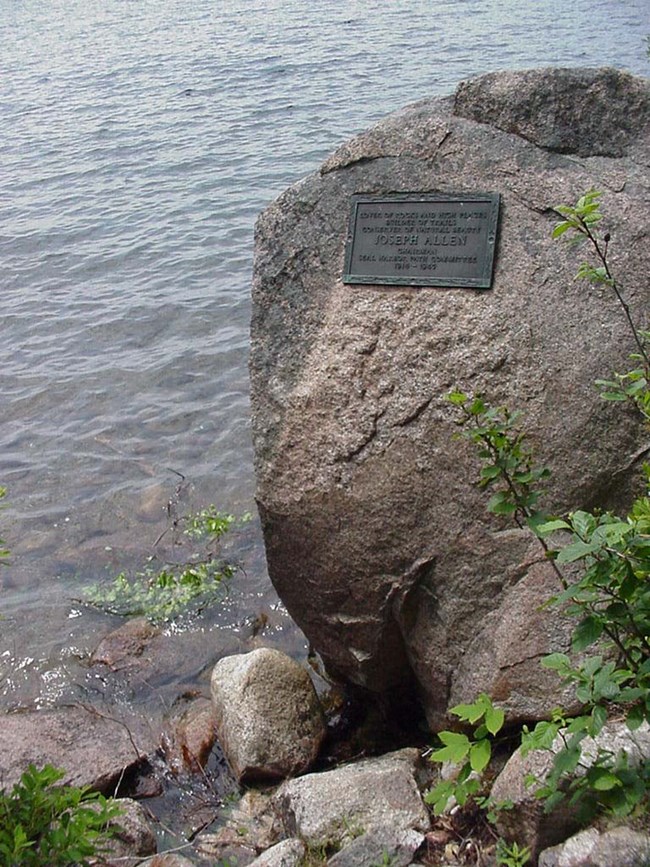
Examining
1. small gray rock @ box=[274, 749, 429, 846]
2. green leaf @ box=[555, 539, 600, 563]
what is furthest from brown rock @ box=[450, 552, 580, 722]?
green leaf @ box=[555, 539, 600, 563]

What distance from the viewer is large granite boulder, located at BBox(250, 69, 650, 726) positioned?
316cm

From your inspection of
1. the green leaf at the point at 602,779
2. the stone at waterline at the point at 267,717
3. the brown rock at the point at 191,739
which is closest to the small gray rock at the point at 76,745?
the brown rock at the point at 191,739

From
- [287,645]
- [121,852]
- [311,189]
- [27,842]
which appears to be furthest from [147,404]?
[27,842]

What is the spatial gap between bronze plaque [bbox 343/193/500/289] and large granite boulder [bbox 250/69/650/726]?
0.15 feet

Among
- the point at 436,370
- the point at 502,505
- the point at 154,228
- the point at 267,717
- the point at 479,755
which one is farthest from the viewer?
the point at 154,228

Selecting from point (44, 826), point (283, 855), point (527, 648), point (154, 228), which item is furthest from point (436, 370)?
point (154, 228)

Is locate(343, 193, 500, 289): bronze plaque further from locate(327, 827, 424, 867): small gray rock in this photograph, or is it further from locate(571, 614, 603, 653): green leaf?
locate(327, 827, 424, 867): small gray rock

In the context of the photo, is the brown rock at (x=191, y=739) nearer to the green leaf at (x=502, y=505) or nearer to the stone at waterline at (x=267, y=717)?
the stone at waterline at (x=267, y=717)

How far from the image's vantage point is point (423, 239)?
3518mm

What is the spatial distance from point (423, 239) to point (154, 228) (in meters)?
6.82

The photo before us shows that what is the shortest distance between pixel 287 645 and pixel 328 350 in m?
1.80

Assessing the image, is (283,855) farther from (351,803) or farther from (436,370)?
(436,370)

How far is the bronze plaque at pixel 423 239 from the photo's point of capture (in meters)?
3.37

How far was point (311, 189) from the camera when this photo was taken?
3.73 meters
